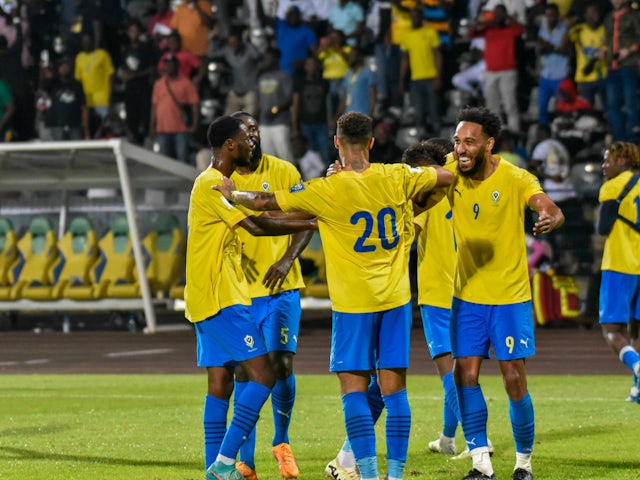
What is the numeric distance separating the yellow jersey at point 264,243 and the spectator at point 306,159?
49.9ft

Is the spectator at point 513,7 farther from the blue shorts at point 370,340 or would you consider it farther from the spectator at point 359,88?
the blue shorts at point 370,340

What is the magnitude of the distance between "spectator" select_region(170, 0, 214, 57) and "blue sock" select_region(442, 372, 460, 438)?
61.5 ft

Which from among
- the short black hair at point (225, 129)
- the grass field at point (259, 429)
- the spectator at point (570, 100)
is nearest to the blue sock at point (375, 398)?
the grass field at point (259, 429)

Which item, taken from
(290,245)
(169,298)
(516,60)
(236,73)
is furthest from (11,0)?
(290,245)

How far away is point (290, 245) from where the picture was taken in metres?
9.77

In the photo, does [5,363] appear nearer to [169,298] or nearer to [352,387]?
[169,298]

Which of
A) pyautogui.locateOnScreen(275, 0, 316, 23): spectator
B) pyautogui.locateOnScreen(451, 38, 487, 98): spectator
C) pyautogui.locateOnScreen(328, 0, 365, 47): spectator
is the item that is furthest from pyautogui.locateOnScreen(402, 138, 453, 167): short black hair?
pyautogui.locateOnScreen(275, 0, 316, 23): spectator

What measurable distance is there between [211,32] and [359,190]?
21.0 meters

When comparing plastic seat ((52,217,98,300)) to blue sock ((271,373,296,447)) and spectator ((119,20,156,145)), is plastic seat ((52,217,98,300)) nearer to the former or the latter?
spectator ((119,20,156,145))

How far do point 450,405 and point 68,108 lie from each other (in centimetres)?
2020

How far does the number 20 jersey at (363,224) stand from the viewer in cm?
834

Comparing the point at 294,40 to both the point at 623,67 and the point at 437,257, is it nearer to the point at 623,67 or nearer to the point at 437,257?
the point at 623,67

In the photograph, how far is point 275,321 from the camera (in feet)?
32.3

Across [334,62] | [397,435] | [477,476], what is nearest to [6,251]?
[334,62]
